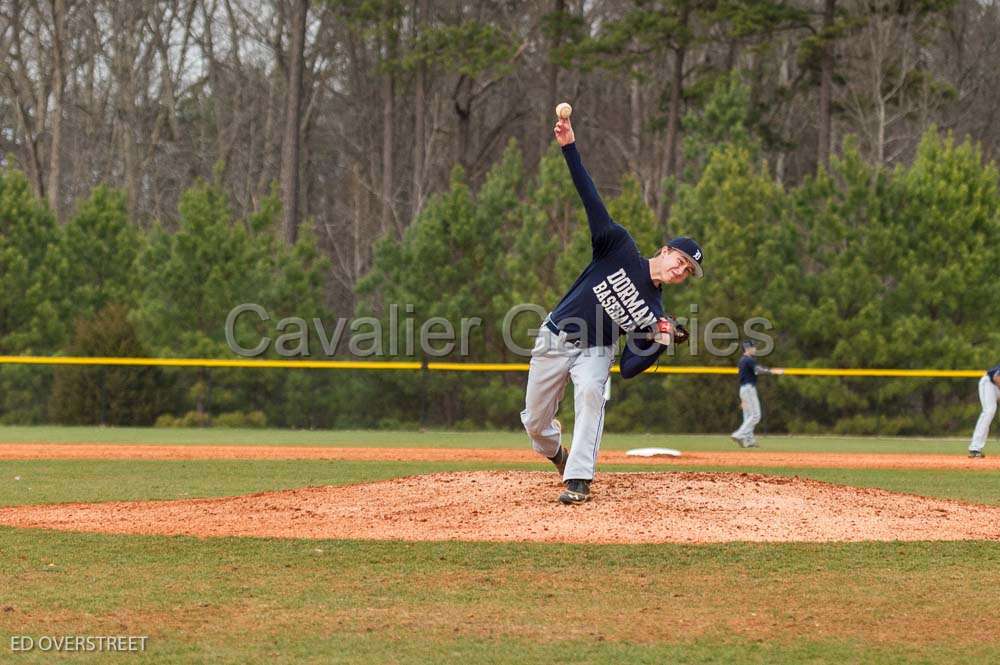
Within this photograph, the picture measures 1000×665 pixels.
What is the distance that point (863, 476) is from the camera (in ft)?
49.4

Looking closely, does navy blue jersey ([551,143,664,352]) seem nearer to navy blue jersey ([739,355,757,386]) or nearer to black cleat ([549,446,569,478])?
black cleat ([549,446,569,478])

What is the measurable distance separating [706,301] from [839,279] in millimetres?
3310

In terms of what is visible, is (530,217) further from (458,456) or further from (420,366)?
(458,456)

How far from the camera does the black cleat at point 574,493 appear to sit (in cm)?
857

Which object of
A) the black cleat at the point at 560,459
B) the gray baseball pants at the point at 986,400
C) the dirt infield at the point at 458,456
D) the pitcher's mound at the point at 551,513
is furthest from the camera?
the gray baseball pants at the point at 986,400

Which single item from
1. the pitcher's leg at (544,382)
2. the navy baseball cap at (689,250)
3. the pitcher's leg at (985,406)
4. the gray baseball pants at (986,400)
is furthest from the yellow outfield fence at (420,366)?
the navy baseball cap at (689,250)

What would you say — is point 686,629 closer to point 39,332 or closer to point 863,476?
point 863,476

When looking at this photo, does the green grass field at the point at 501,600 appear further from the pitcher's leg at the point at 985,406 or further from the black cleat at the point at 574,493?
the pitcher's leg at the point at 985,406

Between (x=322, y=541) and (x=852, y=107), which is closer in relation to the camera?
(x=322, y=541)

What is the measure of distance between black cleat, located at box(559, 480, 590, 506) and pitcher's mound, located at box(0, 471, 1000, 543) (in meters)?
0.07

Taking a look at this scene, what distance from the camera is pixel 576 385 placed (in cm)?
848

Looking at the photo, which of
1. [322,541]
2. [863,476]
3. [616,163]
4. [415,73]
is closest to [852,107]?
[616,163]

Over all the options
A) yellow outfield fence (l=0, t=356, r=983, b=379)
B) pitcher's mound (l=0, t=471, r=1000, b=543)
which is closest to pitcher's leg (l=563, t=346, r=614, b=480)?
pitcher's mound (l=0, t=471, r=1000, b=543)

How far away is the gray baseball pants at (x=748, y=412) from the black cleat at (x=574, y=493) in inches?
558
